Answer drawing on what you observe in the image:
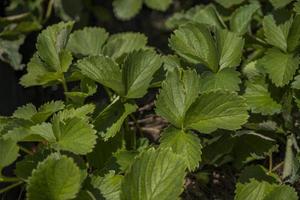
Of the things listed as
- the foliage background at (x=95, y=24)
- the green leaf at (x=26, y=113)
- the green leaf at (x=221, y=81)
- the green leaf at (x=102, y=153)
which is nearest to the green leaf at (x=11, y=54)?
the foliage background at (x=95, y=24)

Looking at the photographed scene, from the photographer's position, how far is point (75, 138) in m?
1.31

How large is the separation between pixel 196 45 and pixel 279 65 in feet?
0.74

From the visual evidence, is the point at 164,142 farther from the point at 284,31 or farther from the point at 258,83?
the point at 284,31

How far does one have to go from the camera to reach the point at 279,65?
1.53 metres

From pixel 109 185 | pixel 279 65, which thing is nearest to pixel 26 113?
pixel 109 185

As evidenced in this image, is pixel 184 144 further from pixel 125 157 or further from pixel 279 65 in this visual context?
pixel 279 65

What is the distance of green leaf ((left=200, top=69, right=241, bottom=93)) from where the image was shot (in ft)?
4.86

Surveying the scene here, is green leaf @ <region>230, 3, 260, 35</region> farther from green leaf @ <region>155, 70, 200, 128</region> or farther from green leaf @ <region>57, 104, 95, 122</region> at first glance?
green leaf @ <region>57, 104, 95, 122</region>

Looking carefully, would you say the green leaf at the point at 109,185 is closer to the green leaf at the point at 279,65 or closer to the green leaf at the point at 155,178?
the green leaf at the point at 155,178

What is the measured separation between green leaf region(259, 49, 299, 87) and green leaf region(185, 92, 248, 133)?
180 mm

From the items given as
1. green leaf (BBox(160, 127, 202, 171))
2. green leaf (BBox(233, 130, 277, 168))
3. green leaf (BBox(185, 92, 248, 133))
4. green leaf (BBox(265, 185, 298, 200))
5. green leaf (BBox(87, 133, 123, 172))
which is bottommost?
green leaf (BBox(233, 130, 277, 168))

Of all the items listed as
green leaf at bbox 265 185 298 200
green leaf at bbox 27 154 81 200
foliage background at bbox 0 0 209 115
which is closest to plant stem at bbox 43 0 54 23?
foliage background at bbox 0 0 209 115

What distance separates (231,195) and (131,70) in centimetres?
47

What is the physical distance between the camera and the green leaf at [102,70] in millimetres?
1441
